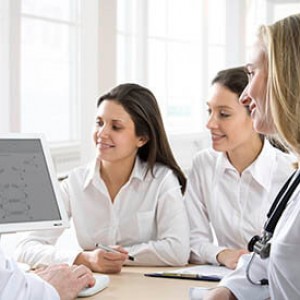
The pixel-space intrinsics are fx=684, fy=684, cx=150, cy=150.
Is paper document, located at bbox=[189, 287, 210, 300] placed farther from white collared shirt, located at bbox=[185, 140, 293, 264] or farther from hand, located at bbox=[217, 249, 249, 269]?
white collared shirt, located at bbox=[185, 140, 293, 264]

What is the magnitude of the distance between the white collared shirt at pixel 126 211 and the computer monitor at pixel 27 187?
43 centimetres

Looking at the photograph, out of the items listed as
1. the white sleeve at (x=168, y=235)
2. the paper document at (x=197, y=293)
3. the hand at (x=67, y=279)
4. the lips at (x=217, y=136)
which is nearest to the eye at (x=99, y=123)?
the white sleeve at (x=168, y=235)

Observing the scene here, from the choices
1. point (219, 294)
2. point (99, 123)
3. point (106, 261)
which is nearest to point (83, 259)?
point (106, 261)

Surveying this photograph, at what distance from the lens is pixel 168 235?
239cm

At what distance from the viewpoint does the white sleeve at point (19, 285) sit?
165 cm

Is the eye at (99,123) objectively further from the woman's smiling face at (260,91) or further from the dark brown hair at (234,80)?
the woman's smiling face at (260,91)

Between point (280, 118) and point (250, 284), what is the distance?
46 centimetres

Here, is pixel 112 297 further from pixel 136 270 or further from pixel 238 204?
pixel 238 204

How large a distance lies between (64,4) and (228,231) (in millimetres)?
1663

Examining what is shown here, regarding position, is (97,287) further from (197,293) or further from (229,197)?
(229,197)

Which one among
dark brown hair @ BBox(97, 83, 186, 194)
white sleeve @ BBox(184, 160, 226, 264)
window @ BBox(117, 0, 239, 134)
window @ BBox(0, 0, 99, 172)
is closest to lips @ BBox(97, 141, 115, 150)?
dark brown hair @ BBox(97, 83, 186, 194)

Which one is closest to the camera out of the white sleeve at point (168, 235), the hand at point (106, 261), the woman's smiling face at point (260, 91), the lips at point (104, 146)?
the woman's smiling face at point (260, 91)

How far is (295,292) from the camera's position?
4.91 ft

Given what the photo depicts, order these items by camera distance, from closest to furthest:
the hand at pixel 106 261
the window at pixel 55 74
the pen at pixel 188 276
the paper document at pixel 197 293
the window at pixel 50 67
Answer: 1. the paper document at pixel 197 293
2. the pen at pixel 188 276
3. the hand at pixel 106 261
4. the window at pixel 55 74
5. the window at pixel 50 67
